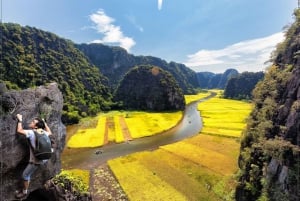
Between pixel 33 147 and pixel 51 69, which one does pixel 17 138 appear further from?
pixel 51 69

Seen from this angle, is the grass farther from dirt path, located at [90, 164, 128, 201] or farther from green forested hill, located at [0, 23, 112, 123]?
green forested hill, located at [0, 23, 112, 123]

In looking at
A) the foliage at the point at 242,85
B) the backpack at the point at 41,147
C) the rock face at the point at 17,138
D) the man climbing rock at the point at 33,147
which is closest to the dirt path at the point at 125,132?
the rock face at the point at 17,138

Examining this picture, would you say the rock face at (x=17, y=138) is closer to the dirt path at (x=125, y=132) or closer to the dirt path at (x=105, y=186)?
the dirt path at (x=105, y=186)

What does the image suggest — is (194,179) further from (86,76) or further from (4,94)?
(86,76)

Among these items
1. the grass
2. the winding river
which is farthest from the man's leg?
the winding river

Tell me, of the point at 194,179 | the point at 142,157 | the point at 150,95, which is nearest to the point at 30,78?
the point at 150,95

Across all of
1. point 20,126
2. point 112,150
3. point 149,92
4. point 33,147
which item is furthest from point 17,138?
point 149,92
